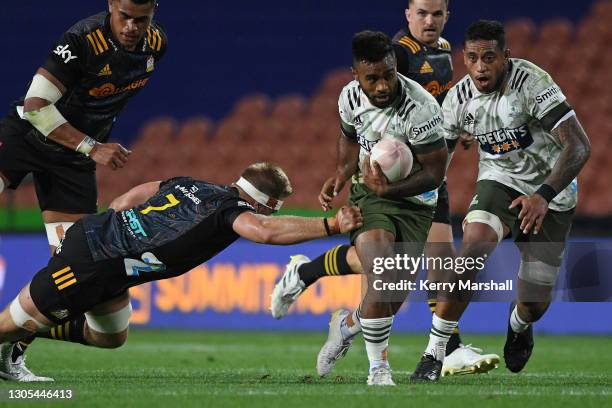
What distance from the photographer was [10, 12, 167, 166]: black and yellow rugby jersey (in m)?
7.18

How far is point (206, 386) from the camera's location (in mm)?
6410

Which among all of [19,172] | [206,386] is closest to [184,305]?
[19,172]

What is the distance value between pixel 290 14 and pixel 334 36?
2.95 feet

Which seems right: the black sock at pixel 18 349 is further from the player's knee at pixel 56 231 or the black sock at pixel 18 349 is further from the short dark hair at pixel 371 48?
the short dark hair at pixel 371 48

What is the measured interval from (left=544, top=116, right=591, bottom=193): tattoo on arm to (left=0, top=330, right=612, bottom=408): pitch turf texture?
1.28 meters

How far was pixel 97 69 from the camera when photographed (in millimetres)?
7352

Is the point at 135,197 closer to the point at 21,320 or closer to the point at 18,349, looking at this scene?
the point at 21,320

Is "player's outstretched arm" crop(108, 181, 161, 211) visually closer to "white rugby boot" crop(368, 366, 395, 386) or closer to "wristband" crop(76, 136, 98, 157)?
"wristband" crop(76, 136, 98, 157)

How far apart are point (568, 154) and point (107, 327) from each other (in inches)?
126

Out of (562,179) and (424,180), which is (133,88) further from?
(562,179)

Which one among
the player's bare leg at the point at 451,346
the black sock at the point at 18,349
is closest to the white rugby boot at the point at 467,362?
the player's bare leg at the point at 451,346

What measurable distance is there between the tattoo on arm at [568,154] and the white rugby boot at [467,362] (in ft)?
4.45

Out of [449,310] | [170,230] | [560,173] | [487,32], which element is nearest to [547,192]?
[560,173]

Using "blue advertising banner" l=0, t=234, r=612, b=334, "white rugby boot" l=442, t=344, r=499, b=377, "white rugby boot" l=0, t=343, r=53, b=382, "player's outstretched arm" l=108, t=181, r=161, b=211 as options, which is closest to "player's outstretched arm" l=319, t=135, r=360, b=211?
"player's outstretched arm" l=108, t=181, r=161, b=211
